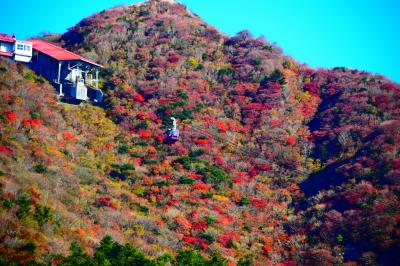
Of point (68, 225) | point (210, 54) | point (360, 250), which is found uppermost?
point (210, 54)

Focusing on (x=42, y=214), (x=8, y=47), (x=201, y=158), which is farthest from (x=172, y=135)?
(x=8, y=47)

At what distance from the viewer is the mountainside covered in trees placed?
124 feet

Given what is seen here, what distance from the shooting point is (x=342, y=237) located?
44.3 meters

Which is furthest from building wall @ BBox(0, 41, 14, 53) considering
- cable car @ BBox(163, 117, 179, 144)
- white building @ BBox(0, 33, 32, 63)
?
cable car @ BBox(163, 117, 179, 144)

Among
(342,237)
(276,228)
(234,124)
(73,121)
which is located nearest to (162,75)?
(234,124)

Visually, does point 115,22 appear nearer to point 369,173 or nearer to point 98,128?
point 98,128

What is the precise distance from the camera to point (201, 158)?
5675 centimetres

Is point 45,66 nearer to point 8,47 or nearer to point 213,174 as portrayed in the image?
point 8,47

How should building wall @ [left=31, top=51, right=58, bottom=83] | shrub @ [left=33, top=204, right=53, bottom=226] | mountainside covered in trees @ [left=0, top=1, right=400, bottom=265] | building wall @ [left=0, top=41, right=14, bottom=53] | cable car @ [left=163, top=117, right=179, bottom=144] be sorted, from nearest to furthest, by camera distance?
shrub @ [left=33, top=204, right=53, bottom=226], mountainside covered in trees @ [left=0, top=1, right=400, bottom=265], cable car @ [left=163, top=117, right=179, bottom=144], building wall @ [left=31, top=51, right=58, bottom=83], building wall @ [left=0, top=41, right=14, bottom=53]

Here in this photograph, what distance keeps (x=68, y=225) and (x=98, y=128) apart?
26.4 metres

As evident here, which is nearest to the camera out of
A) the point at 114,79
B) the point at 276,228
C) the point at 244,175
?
the point at 276,228

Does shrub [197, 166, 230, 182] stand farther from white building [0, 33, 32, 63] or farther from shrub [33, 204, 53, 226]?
white building [0, 33, 32, 63]

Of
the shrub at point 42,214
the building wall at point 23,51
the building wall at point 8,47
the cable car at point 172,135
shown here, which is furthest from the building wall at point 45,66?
the shrub at point 42,214

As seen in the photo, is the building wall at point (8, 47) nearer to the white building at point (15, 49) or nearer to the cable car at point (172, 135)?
the white building at point (15, 49)
